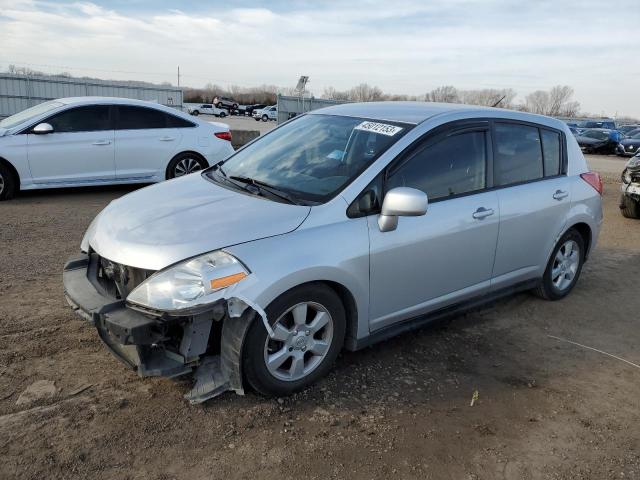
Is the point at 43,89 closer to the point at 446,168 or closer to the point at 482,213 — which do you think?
the point at 446,168

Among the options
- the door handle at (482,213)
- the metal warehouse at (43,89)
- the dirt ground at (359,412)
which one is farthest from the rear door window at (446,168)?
the metal warehouse at (43,89)

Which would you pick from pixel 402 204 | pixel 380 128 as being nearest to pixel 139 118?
pixel 380 128

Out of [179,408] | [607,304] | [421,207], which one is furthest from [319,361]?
[607,304]

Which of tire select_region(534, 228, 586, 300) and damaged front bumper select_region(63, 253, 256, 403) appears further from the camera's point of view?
tire select_region(534, 228, 586, 300)

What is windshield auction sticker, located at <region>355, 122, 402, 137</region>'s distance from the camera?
3.83 m

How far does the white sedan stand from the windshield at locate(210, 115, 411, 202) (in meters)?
4.85

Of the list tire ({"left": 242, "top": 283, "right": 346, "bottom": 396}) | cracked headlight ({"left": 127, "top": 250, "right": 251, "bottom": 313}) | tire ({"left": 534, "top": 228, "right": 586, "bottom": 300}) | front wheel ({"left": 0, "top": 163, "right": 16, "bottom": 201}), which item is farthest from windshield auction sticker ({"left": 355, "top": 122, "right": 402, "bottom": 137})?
front wheel ({"left": 0, "top": 163, "right": 16, "bottom": 201})

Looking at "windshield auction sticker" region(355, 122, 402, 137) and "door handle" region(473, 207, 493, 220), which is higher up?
"windshield auction sticker" region(355, 122, 402, 137)

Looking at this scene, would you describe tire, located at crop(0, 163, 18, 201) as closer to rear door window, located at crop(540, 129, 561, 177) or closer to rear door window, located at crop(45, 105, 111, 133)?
rear door window, located at crop(45, 105, 111, 133)

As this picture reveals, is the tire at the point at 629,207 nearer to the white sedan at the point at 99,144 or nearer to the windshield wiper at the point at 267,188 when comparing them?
the white sedan at the point at 99,144

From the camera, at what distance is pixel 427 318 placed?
3.97 metres

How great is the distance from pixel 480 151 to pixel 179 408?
277cm

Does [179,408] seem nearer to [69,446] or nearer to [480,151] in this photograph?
[69,446]

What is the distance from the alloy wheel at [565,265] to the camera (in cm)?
509
